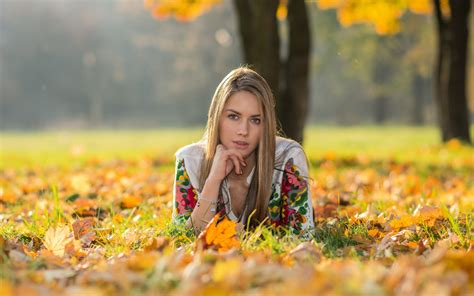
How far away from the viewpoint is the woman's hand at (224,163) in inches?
134

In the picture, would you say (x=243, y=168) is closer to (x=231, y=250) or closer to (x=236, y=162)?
(x=236, y=162)

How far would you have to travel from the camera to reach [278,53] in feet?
26.6

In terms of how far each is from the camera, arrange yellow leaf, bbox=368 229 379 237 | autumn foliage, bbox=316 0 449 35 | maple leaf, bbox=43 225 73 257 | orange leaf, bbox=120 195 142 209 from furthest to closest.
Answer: autumn foliage, bbox=316 0 449 35
orange leaf, bbox=120 195 142 209
yellow leaf, bbox=368 229 379 237
maple leaf, bbox=43 225 73 257

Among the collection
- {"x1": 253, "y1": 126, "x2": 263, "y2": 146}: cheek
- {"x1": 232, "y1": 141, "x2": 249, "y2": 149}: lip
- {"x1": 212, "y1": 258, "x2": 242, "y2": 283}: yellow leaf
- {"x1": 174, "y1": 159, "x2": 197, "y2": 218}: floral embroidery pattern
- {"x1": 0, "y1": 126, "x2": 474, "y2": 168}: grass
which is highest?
{"x1": 253, "y1": 126, "x2": 263, "y2": 146}: cheek

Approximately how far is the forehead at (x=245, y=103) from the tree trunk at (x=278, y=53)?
13.9 feet

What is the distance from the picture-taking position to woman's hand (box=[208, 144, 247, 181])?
342cm

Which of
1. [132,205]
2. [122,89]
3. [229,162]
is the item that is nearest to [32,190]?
[132,205]

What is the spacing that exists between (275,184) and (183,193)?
549 millimetres

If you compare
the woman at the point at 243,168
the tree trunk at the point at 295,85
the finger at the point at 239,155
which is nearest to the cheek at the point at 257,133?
the woman at the point at 243,168

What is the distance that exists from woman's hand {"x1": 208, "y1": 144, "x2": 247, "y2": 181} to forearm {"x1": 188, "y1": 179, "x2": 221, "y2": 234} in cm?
4

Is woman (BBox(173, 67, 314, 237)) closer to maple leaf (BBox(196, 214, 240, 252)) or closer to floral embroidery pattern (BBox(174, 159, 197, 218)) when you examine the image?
floral embroidery pattern (BBox(174, 159, 197, 218))

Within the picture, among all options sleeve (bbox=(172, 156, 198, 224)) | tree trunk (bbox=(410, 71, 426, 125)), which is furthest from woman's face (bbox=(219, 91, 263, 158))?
tree trunk (bbox=(410, 71, 426, 125))

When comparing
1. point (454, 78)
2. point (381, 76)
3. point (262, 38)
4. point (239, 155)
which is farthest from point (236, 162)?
point (381, 76)

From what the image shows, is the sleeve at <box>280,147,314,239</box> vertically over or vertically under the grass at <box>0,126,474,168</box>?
over
